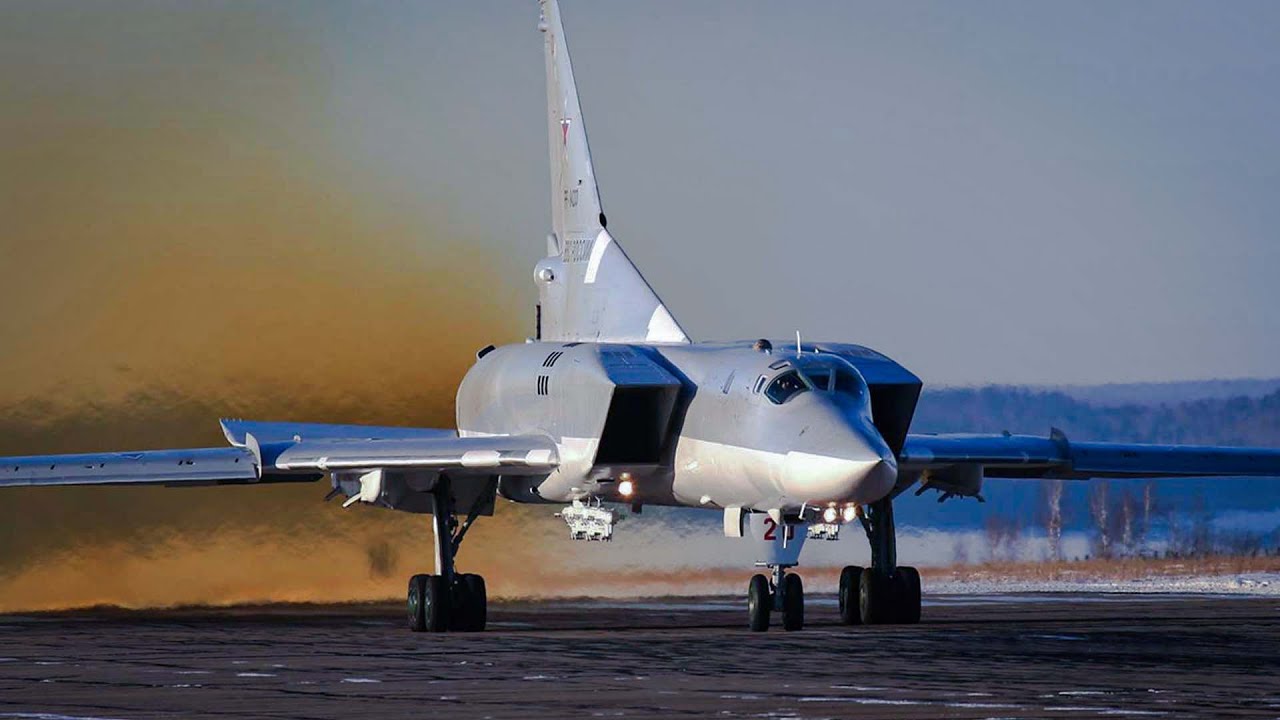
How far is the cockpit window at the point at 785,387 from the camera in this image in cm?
2355

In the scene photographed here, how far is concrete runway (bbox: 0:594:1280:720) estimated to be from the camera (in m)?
14.4

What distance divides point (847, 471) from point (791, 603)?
1816 mm

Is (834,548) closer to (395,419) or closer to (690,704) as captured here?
(395,419)

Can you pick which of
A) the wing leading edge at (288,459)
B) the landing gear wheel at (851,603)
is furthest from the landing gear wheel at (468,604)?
the landing gear wheel at (851,603)

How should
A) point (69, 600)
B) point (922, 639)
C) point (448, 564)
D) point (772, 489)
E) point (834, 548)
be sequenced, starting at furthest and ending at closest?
point (834, 548) → point (69, 600) → point (448, 564) → point (772, 489) → point (922, 639)

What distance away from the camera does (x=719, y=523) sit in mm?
31375

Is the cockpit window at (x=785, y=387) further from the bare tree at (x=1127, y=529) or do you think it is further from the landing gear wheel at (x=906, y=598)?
the bare tree at (x=1127, y=529)

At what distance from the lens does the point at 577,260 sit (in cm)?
3089

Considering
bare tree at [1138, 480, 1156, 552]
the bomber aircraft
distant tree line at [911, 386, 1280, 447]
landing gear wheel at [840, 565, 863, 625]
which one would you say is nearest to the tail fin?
the bomber aircraft

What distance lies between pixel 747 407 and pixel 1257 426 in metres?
12.8

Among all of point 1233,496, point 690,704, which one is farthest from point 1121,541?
point 690,704


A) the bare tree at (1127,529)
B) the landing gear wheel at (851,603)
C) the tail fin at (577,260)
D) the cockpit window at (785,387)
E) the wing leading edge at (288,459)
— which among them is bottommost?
the landing gear wheel at (851,603)

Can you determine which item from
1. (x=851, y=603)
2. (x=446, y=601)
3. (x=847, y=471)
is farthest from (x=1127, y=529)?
(x=847, y=471)

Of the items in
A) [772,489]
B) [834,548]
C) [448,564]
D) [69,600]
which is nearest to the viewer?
[772,489]
